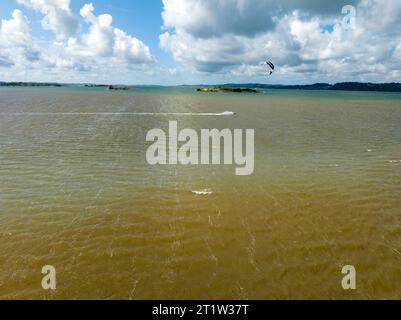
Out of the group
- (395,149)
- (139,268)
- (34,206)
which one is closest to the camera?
(139,268)

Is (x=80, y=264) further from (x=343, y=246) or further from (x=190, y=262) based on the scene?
(x=343, y=246)

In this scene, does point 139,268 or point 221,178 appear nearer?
point 139,268

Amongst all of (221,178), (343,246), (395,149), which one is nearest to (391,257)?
(343,246)

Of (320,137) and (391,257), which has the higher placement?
(320,137)

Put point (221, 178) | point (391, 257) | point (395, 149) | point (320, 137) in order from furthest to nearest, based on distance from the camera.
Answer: point (320, 137) → point (395, 149) → point (221, 178) → point (391, 257)
